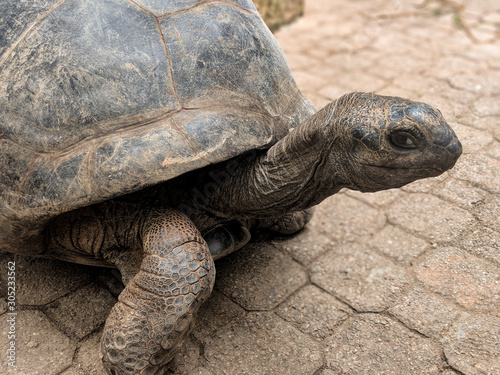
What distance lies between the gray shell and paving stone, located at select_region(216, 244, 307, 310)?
0.82 metres

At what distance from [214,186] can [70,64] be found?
81cm

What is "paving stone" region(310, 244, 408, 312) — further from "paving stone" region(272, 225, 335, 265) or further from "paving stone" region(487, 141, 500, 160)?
"paving stone" region(487, 141, 500, 160)

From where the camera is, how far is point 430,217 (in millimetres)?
3123

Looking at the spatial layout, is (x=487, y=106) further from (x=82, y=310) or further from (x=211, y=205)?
(x=82, y=310)

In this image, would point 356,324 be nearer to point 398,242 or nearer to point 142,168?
point 398,242

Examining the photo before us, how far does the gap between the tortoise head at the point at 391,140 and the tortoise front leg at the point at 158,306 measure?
29.3 inches

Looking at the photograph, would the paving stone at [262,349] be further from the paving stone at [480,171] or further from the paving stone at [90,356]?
the paving stone at [480,171]

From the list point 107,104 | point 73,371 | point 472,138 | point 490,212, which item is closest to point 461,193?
point 490,212

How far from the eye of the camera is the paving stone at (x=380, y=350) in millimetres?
2197

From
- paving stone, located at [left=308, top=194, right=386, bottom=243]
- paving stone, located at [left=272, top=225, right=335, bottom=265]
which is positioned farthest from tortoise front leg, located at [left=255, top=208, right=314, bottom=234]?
paving stone, located at [left=308, top=194, right=386, bottom=243]

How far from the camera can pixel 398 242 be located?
296cm

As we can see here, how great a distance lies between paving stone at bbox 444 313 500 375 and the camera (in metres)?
2.16

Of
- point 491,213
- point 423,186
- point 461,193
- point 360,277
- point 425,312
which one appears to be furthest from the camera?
point 423,186

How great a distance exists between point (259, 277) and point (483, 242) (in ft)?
4.21
